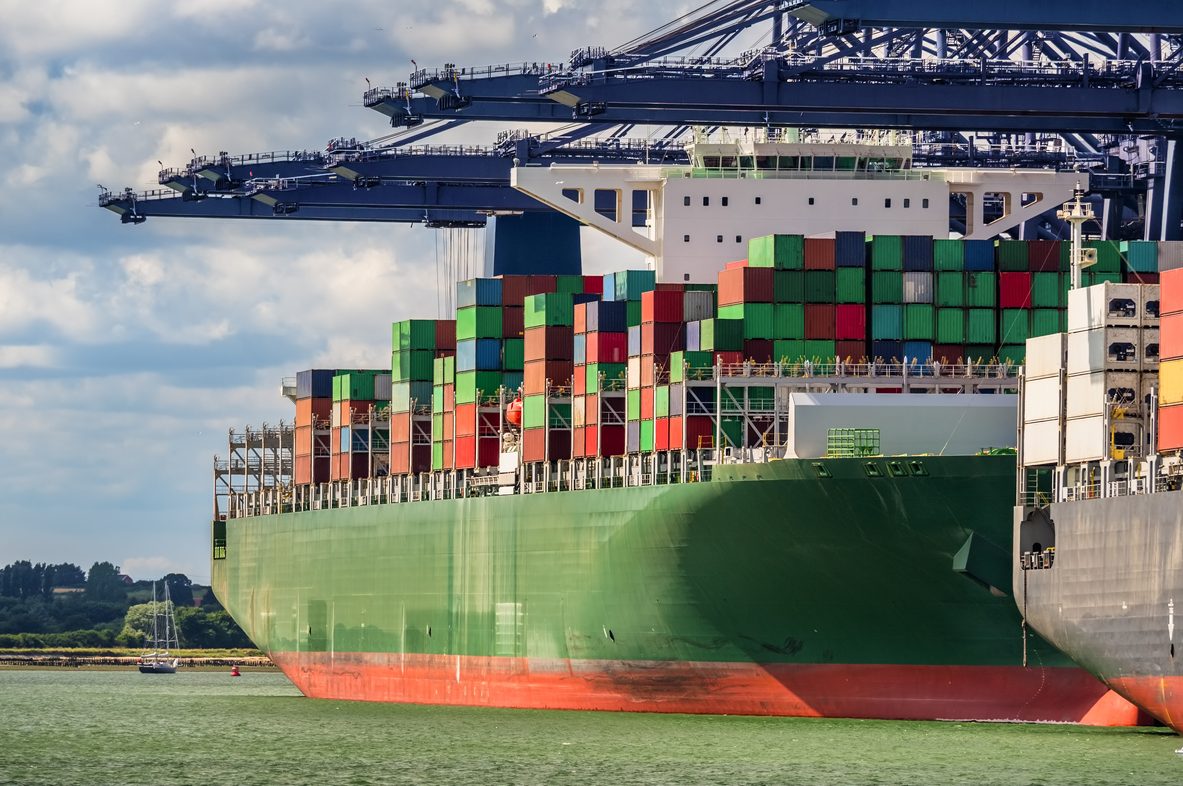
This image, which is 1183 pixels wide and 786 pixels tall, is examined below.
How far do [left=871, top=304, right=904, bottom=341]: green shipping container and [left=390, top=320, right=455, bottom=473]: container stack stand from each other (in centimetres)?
1716

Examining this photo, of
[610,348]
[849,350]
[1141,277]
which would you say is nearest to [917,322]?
[849,350]

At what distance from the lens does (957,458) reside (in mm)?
46531

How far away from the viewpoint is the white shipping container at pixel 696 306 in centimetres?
5362

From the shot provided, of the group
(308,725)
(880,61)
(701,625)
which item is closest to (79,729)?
(308,725)

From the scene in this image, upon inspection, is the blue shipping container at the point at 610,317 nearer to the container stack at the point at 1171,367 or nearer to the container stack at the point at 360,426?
the container stack at the point at 360,426

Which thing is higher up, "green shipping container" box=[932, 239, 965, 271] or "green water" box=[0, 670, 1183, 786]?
"green shipping container" box=[932, 239, 965, 271]

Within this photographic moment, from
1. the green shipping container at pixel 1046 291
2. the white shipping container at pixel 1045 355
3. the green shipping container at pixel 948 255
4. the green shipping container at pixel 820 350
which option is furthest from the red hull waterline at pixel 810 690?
the green shipping container at pixel 948 255

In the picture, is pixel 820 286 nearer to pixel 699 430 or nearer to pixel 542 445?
pixel 699 430

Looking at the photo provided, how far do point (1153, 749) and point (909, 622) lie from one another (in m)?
6.65

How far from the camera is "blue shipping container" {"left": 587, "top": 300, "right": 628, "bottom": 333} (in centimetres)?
5578

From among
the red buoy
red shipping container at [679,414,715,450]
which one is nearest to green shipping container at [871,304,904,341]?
red shipping container at [679,414,715,450]

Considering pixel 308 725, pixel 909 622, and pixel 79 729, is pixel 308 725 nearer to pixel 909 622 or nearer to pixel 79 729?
pixel 79 729

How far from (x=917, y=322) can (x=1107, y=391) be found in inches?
392

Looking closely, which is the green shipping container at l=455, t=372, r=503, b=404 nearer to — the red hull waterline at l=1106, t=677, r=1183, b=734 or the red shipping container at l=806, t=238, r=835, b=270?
the red shipping container at l=806, t=238, r=835, b=270
